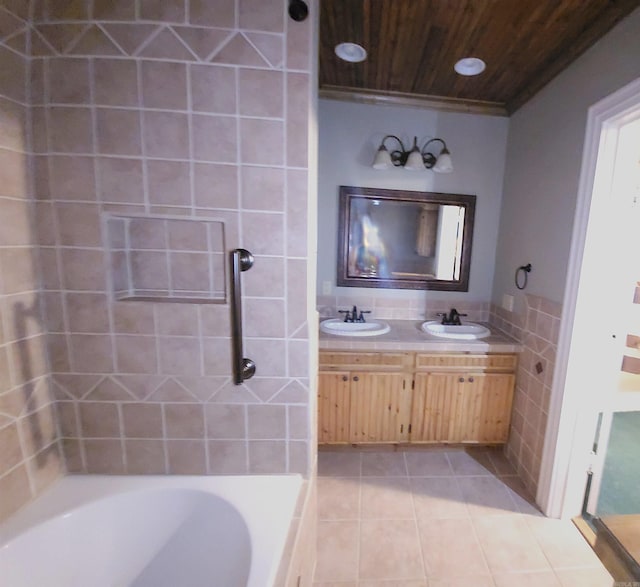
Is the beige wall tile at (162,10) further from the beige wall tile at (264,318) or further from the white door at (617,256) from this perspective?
the white door at (617,256)

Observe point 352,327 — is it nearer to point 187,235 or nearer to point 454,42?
point 187,235

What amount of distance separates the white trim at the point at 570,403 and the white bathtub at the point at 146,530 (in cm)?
139

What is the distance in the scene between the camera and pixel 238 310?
919mm

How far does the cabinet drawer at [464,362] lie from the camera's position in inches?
71.7

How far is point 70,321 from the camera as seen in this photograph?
38.7 inches

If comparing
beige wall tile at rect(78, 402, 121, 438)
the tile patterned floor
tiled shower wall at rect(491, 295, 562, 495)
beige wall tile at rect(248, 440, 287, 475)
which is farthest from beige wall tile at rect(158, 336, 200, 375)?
tiled shower wall at rect(491, 295, 562, 495)

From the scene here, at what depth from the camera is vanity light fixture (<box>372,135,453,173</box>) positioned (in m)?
1.94

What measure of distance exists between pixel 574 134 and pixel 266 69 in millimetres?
1555

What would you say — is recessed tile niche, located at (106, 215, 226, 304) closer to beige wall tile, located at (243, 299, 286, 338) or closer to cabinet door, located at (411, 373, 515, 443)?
beige wall tile, located at (243, 299, 286, 338)

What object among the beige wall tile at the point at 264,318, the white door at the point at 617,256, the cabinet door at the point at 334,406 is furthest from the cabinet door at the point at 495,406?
the beige wall tile at the point at 264,318

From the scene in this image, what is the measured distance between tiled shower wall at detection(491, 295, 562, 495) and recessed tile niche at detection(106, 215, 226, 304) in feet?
5.59

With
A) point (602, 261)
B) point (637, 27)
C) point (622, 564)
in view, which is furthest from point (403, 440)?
point (637, 27)

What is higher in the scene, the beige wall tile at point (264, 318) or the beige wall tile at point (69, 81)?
the beige wall tile at point (69, 81)

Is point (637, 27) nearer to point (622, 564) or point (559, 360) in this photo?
point (559, 360)
